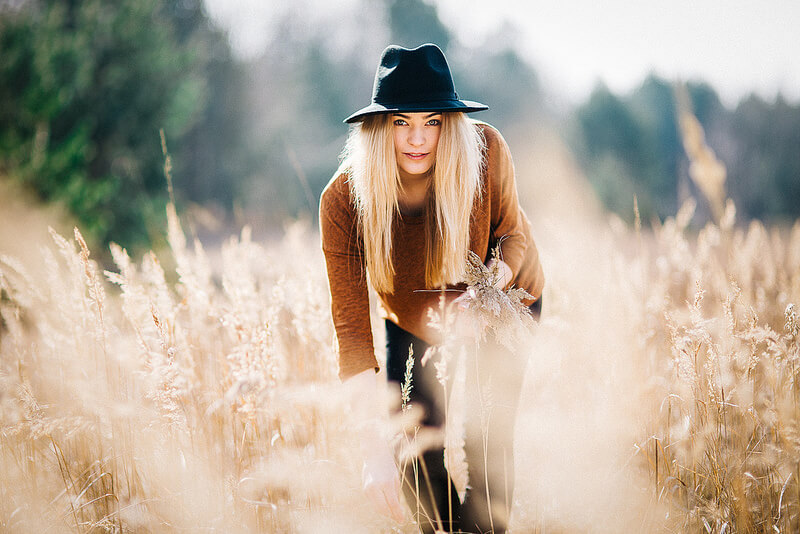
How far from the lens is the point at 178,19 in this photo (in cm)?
1273

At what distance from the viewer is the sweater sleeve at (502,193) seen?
5.90 feet

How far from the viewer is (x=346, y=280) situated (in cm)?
168

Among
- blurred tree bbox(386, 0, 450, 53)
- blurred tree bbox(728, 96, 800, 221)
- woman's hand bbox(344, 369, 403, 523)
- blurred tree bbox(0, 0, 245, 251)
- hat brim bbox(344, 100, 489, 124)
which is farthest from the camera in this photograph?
blurred tree bbox(386, 0, 450, 53)

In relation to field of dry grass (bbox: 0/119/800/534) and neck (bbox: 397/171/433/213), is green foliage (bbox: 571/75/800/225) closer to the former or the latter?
field of dry grass (bbox: 0/119/800/534)

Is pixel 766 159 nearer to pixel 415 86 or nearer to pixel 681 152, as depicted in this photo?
pixel 681 152

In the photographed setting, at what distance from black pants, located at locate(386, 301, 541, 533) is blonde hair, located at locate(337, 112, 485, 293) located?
37 cm

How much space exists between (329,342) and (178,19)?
13.7 meters

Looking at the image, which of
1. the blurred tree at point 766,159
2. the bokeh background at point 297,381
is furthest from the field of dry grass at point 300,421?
the blurred tree at point 766,159

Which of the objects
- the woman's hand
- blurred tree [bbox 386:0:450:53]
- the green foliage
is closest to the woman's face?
the woman's hand

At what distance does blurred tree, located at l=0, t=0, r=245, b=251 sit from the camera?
5.33m

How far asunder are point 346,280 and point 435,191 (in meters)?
0.44

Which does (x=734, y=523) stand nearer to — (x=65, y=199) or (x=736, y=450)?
(x=736, y=450)

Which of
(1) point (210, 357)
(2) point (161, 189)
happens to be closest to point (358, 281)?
(1) point (210, 357)

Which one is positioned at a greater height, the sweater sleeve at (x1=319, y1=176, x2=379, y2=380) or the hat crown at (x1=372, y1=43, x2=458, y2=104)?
the hat crown at (x1=372, y1=43, x2=458, y2=104)
